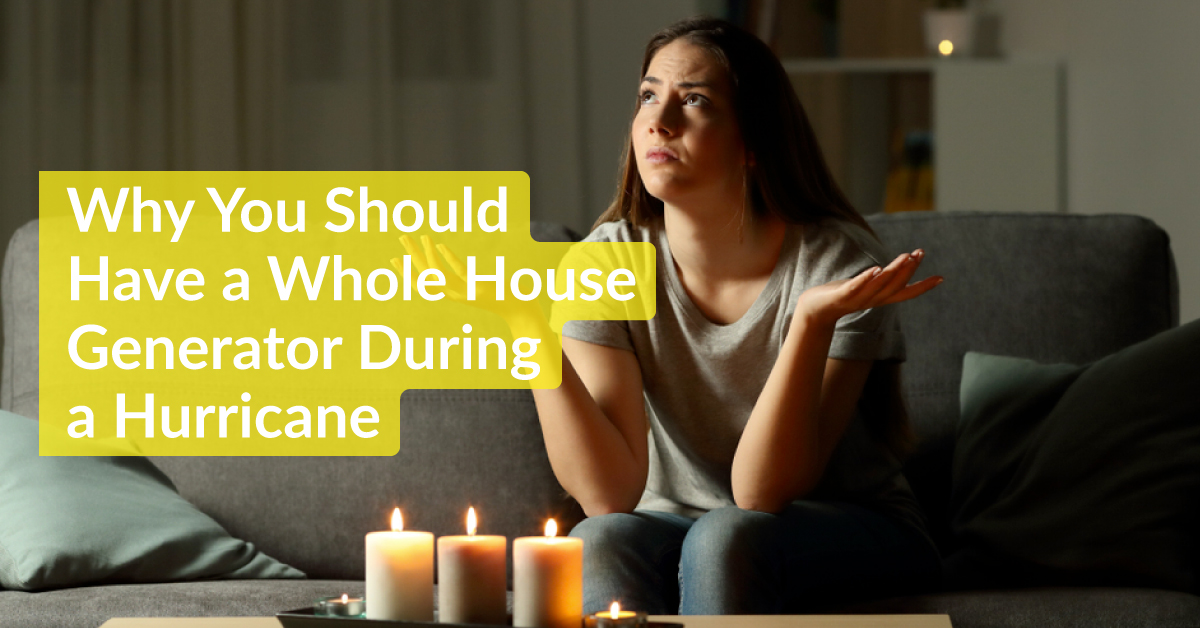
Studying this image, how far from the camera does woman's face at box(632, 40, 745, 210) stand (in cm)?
142

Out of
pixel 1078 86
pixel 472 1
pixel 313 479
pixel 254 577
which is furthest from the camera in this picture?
pixel 472 1

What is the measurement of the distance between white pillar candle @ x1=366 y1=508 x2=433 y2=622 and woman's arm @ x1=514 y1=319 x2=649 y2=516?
0.55 metres

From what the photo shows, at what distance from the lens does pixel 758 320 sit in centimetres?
145

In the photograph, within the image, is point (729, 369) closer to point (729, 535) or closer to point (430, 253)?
point (729, 535)

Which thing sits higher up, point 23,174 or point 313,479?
point 23,174

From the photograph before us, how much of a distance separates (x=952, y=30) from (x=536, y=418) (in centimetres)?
230

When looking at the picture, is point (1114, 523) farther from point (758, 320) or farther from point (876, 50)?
point (876, 50)

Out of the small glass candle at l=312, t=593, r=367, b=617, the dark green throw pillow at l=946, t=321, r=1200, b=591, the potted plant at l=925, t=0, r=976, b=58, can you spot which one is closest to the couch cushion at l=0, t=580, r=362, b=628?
the small glass candle at l=312, t=593, r=367, b=617

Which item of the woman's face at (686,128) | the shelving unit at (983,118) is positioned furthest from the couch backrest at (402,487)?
the shelving unit at (983,118)

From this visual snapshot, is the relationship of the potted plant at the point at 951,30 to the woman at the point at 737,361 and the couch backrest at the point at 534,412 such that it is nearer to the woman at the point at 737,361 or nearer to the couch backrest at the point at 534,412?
the couch backrest at the point at 534,412

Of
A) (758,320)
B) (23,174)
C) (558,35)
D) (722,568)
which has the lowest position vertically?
(722,568)

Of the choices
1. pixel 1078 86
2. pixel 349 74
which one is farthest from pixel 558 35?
pixel 1078 86

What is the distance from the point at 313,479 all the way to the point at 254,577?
0.18m

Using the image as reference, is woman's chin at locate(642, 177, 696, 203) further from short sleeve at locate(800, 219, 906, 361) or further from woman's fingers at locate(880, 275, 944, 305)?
woman's fingers at locate(880, 275, 944, 305)
